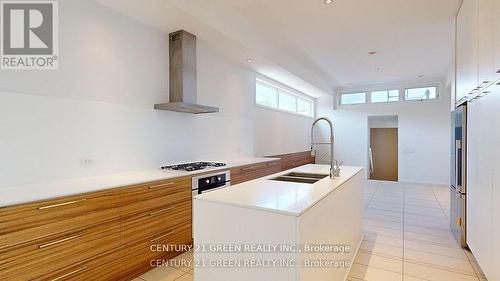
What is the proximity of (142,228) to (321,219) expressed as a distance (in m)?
1.63

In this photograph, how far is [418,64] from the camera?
553cm

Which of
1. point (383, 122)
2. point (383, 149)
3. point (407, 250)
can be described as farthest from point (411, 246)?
point (383, 149)

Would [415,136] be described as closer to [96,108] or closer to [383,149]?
[383,149]

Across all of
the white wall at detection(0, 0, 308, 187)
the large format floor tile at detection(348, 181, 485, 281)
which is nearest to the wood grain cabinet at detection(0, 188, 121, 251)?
the white wall at detection(0, 0, 308, 187)

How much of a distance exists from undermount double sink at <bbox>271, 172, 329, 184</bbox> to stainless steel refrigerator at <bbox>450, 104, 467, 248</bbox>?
1633 mm

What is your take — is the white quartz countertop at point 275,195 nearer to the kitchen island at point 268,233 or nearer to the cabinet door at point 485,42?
the kitchen island at point 268,233

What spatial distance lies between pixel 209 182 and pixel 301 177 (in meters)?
1.09

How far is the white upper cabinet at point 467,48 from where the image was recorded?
2.33 m

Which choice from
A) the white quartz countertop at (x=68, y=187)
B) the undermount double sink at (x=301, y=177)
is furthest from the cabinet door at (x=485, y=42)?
the white quartz countertop at (x=68, y=187)

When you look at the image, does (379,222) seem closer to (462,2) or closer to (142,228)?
(462,2)

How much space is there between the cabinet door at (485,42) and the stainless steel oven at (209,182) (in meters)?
2.70

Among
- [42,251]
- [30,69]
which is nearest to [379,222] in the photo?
[42,251]

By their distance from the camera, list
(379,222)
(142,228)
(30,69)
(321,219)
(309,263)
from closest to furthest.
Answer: (309,263)
(321,219)
(30,69)
(142,228)
(379,222)

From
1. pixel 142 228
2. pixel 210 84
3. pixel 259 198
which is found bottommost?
pixel 142 228
